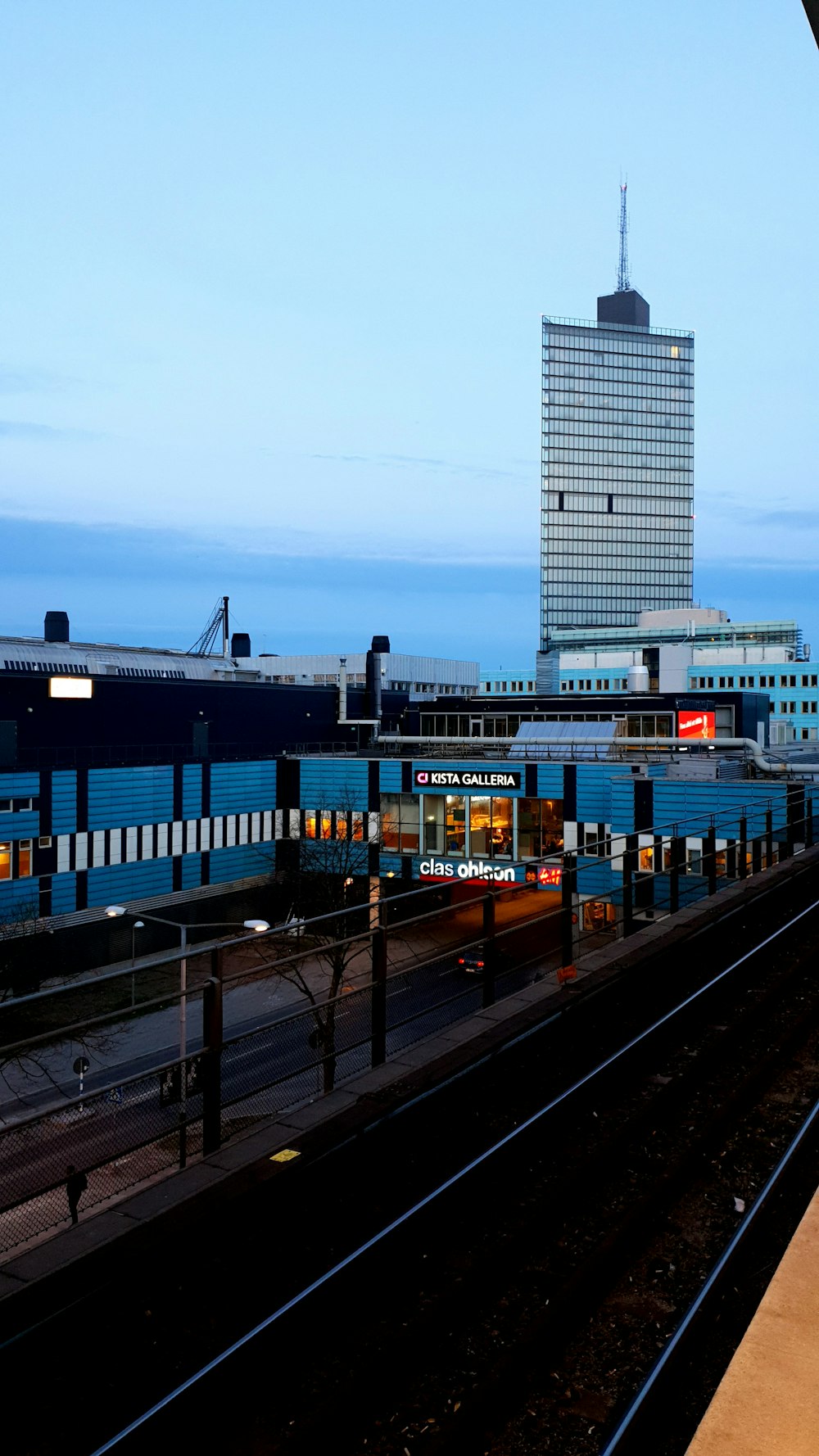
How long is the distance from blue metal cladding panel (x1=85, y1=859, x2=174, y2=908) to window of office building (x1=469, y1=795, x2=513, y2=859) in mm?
16448

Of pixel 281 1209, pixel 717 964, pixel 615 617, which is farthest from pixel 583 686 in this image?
pixel 281 1209

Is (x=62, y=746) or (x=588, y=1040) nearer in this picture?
(x=588, y=1040)

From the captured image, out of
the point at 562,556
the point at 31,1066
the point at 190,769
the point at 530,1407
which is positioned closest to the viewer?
the point at 530,1407

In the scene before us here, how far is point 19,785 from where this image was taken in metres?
41.9

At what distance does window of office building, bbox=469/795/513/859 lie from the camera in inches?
2007

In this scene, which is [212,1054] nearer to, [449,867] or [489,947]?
[489,947]

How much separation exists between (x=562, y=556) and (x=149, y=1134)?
17981 cm

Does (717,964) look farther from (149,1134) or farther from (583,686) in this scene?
(583,686)

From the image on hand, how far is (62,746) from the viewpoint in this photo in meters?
44.4

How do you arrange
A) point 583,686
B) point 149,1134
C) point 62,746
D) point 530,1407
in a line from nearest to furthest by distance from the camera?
point 530,1407 < point 149,1134 < point 62,746 < point 583,686

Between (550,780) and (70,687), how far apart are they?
24.9 meters

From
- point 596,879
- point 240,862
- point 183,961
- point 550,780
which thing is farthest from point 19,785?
point 183,961

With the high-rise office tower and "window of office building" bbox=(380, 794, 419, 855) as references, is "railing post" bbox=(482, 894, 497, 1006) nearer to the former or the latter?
"window of office building" bbox=(380, 794, 419, 855)

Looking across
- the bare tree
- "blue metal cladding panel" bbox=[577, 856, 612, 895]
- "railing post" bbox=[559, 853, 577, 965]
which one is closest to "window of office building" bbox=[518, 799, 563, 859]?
"blue metal cladding panel" bbox=[577, 856, 612, 895]
